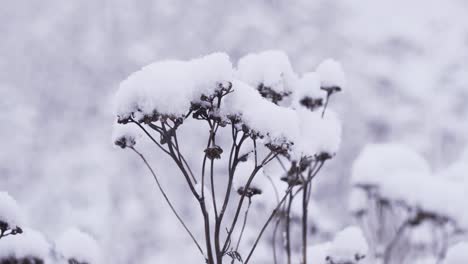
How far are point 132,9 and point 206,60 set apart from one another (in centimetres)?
2167

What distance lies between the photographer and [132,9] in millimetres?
22469

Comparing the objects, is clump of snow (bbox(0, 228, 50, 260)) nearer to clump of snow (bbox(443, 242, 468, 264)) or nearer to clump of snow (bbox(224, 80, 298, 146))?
clump of snow (bbox(224, 80, 298, 146))

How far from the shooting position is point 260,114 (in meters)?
1.84

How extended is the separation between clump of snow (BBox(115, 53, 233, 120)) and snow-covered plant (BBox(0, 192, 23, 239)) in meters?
0.63

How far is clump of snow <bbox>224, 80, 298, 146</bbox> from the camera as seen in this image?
6.01ft

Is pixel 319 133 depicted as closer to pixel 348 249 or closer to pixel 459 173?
pixel 348 249

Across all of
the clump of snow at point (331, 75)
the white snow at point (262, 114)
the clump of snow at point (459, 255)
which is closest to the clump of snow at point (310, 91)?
the clump of snow at point (331, 75)

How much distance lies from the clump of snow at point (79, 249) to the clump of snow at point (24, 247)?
0.13 meters

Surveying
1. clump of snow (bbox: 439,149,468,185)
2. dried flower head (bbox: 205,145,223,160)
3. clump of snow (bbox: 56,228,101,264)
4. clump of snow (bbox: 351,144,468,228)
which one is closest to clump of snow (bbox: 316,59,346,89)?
dried flower head (bbox: 205,145,223,160)

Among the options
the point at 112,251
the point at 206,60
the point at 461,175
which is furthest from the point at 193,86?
the point at 112,251

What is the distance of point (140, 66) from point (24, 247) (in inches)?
716

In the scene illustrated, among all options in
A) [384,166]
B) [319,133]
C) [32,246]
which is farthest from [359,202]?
[32,246]

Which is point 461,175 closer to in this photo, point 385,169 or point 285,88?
point 385,169

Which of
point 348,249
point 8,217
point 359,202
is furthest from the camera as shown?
point 359,202
